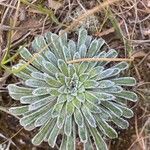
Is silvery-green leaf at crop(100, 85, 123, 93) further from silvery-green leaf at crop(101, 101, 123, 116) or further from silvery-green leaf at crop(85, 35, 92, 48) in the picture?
silvery-green leaf at crop(85, 35, 92, 48)

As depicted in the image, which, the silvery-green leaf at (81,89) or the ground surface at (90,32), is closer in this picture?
the silvery-green leaf at (81,89)

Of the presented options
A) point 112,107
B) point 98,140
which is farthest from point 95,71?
point 98,140

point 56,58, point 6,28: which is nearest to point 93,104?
point 56,58

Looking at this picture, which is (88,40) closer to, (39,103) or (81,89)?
(81,89)

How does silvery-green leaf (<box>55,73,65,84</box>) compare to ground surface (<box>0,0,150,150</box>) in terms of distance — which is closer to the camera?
silvery-green leaf (<box>55,73,65,84</box>)

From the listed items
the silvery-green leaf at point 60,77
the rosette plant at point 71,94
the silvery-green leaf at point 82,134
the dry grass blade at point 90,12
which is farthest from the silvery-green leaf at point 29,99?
the dry grass blade at point 90,12

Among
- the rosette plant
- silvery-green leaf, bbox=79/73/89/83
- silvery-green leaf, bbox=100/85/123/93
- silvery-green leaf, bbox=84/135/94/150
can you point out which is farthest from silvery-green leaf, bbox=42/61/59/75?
silvery-green leaf, bbox=84/135/94/150

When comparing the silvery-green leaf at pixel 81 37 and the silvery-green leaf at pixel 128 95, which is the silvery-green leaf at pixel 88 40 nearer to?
the silvery-green leaf at pixel 81 37
